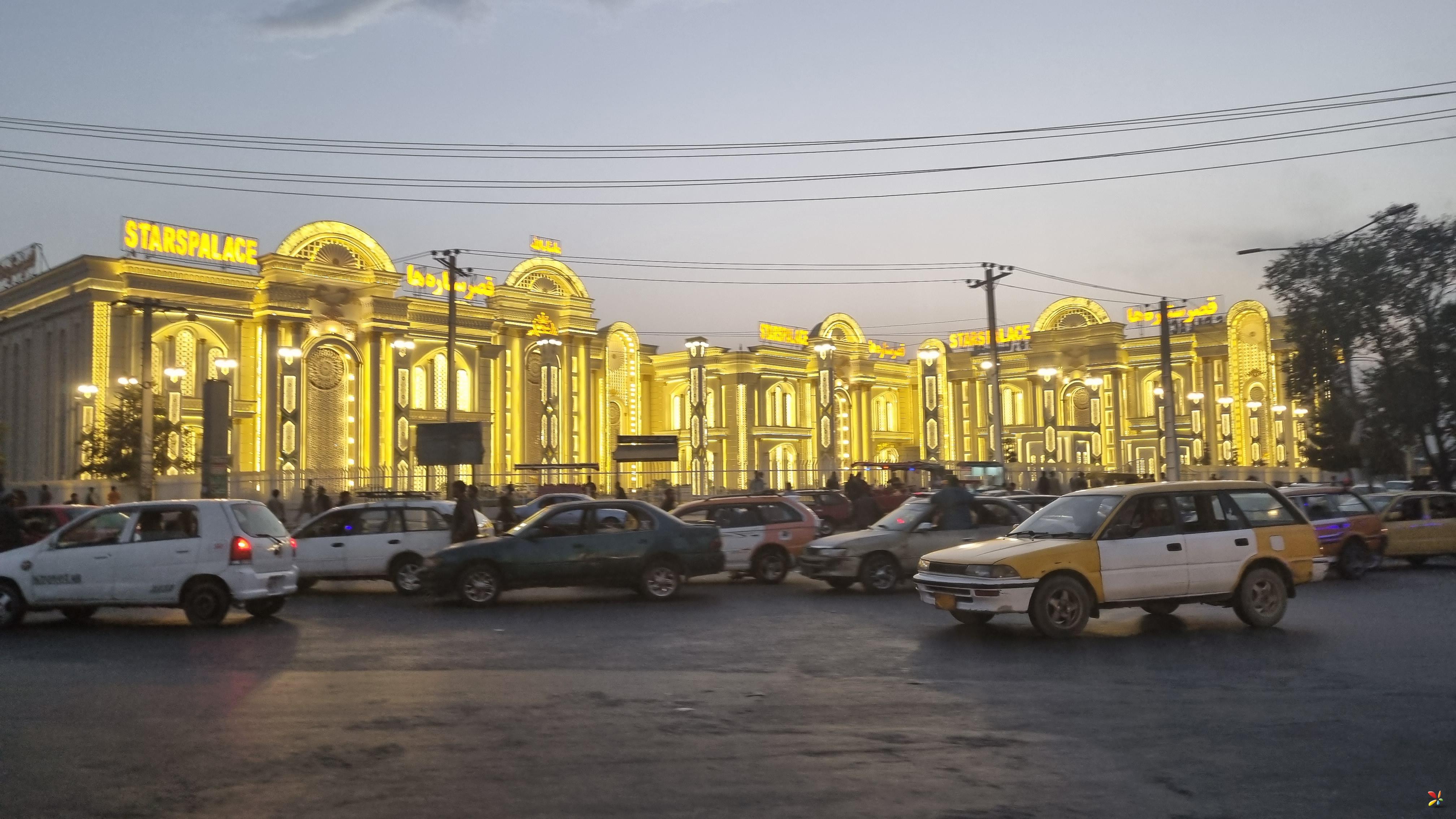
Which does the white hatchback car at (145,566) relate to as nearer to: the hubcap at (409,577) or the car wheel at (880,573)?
the hubcap at (409,577)

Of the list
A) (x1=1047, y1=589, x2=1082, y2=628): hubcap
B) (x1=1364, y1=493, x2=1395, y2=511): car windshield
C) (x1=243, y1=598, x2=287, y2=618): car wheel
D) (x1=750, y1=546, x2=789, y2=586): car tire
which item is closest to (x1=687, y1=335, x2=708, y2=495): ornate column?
(x1=1364, y1=493, x2=1395, y2=511): car windshield

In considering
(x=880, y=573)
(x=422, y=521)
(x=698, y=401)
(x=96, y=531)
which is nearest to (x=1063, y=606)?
(x=880, y=573)

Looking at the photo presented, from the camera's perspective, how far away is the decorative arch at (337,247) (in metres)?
47.6

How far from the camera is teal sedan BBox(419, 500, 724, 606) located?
1583 centimetres

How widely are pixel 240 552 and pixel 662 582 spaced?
217 inches

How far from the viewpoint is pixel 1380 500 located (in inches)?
883

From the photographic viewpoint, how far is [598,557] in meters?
16.1

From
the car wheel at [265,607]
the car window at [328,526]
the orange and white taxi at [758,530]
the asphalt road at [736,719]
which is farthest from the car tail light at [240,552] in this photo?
the orange and white taxi at [758,530]

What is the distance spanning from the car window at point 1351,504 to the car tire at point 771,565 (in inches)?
361

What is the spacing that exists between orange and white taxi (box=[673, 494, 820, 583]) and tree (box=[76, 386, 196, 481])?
2575cm

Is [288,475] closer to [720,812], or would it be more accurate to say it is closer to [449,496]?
[449,496]

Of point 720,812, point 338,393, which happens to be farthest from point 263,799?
point 338,393

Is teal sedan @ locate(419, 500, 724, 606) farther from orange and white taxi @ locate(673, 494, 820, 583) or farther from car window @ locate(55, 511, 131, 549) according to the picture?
car window @ locate(55, 511, 131, 549)

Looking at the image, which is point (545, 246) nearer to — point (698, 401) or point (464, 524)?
point (698, 401)
